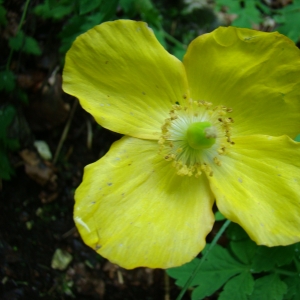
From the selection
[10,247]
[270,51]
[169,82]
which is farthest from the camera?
[10,247]

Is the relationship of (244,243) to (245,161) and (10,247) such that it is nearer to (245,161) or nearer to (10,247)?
(245,161)

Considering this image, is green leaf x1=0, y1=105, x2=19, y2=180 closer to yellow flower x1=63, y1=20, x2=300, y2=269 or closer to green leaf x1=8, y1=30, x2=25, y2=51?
green leaf x1=8, y1=30, x2=25, y2=51

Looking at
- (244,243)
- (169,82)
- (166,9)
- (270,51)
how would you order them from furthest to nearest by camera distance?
(166,9) < (244,243) < (169,82) < (270,51)

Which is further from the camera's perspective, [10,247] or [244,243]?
[10,247]

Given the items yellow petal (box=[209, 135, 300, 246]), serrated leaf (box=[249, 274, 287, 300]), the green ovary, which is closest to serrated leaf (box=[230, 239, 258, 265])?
serrated leaf (box=[249, 274, 287, 300])

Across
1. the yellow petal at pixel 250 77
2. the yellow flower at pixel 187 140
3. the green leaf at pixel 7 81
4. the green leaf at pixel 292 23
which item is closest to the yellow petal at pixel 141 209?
the yellow flower at pixel 187 140

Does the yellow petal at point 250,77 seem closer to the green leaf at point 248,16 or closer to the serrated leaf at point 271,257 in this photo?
the serrated leaf at point 271,257

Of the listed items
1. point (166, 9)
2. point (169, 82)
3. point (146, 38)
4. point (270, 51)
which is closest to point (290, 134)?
point (270, 51)
